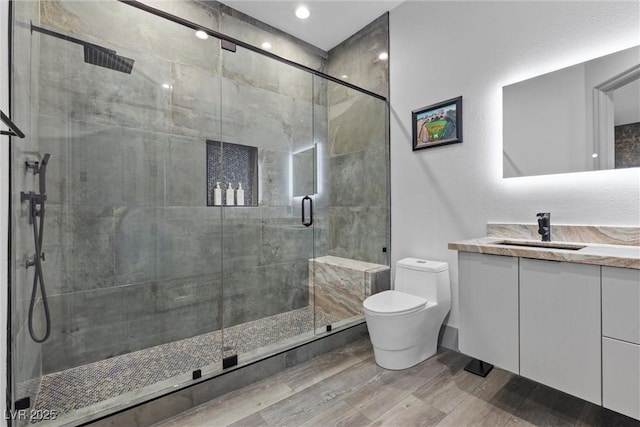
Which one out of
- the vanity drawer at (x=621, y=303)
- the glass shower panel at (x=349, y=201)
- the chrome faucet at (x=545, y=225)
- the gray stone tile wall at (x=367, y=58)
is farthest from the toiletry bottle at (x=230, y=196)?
the vanity drawer at (x=621, y=303)

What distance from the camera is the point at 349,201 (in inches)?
122

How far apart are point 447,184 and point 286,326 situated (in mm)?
1857

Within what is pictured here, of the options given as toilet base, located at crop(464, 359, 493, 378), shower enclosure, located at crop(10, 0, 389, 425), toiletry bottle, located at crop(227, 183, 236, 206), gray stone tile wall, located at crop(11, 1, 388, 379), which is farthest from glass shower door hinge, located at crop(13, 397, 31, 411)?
toilet base, located at crop(464, 359, 493, 378)

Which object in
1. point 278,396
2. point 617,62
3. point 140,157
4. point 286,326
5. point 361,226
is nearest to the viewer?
point 617,62

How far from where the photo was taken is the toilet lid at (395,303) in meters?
1.98

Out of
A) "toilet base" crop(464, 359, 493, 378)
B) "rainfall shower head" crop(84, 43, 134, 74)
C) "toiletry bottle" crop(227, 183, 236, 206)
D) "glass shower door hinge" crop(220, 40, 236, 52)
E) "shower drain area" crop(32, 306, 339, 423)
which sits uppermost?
"glass shower door hinge" crop(220, 40, 236, 52)

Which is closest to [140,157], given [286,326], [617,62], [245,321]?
[245,321]

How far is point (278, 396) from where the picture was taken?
176 cm

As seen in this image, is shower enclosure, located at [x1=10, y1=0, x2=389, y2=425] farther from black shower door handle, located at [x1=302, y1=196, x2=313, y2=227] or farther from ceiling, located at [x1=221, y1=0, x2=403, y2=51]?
ceiling, located at [x1=221, y1=0, x2=403, y2=51]

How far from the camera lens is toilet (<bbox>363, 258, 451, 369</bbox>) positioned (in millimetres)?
1991

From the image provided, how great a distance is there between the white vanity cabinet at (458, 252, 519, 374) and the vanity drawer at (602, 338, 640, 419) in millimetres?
367

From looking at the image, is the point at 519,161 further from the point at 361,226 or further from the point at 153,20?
the point at 153,20

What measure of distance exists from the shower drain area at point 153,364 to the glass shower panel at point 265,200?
0.03m

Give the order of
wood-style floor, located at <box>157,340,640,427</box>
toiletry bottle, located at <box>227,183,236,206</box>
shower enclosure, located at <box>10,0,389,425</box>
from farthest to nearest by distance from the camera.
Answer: toiletry bottle, located at <box>227,183,236,206</box> < shower enclosure, located at <box>10,0,389,425</box> < wood-style floor, located at <box>157,340,640,427</box>
